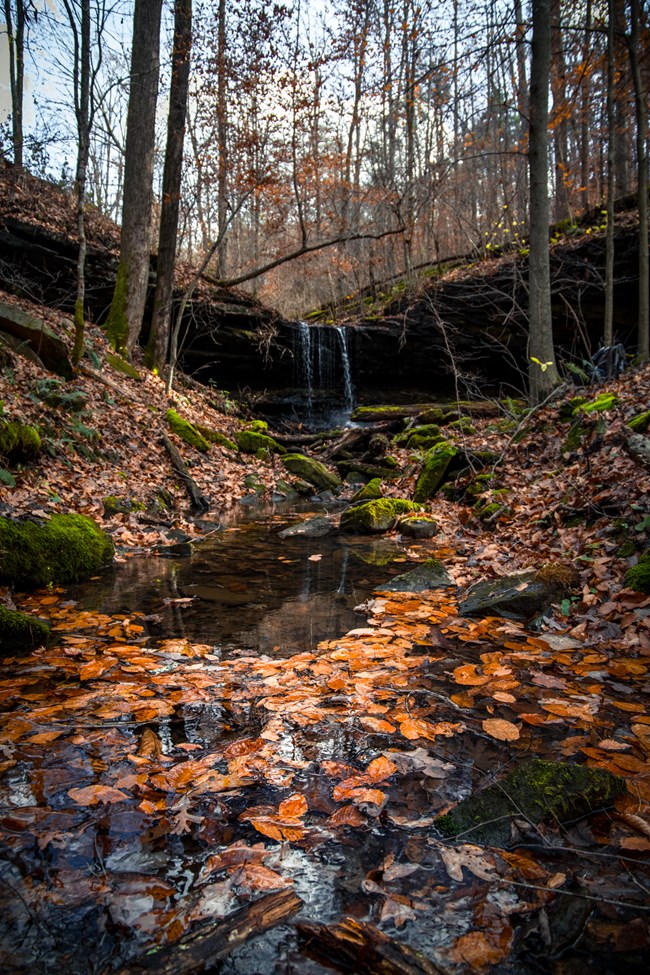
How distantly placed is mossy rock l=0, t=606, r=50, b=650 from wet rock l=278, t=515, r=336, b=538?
4.02m

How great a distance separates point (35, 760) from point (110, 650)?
1.19m

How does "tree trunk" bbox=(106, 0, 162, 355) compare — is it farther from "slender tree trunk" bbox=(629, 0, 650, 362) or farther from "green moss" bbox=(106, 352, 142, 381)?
"slender tree trunk" bbox=(629, 0, 650, 362)

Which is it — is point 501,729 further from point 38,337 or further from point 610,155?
point 610,155

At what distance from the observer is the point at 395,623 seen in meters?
3.74

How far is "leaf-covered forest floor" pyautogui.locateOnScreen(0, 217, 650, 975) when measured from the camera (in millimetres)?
1336

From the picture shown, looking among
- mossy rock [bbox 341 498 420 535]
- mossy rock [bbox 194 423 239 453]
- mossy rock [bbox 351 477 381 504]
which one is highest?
mossy rock [bbox 194 423 239 453]

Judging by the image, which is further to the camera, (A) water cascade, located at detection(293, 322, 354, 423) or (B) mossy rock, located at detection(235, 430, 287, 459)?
(A) water cascade, located at detection(293, 322, 354, 423)

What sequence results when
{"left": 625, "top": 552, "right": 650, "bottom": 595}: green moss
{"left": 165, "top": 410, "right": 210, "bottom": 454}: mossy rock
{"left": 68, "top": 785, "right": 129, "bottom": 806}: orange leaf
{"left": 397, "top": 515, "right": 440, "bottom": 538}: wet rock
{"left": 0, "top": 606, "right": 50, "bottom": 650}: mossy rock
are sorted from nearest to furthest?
{"left": 68, "top": 785, "right": 129, "bottom": 806}: orange leaf < {"left": 0, "top": 606, "right": 50, "bottom": 650}: mossy rock < {"left": 625, "top": 552, "right": 650, "bottom": 595}: green moss < {"left": 397, "top": 515, "right": 440, "bottom": 538}: wet rock < {"left": 165, "top": 410, "right": 210, "bottom": 454}: mossy rock

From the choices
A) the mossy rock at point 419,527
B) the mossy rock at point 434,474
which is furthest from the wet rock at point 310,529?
the mossy rock at point 434,474

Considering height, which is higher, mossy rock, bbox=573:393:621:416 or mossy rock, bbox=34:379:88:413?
mossy rock, bbox=34:379:88:413

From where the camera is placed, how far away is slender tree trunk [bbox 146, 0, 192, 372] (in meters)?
11.9

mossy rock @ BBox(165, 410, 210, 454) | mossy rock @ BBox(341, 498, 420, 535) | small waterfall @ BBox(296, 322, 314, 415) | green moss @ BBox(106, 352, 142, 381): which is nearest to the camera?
mossy rock @ BBox(341, 498, 420, 535)

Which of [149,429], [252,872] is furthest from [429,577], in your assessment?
[149,429]

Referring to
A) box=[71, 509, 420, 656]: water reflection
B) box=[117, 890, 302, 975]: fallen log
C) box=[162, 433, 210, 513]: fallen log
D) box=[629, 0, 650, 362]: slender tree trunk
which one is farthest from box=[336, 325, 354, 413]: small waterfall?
box=[117, 890, 302, 975]: fallen log
